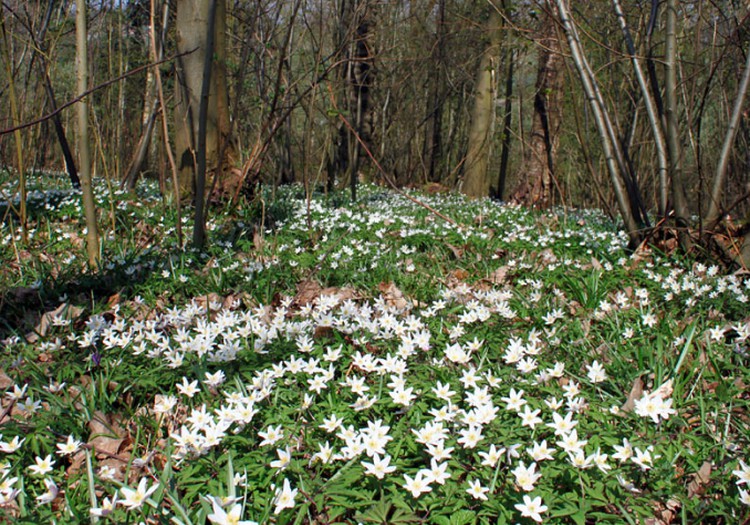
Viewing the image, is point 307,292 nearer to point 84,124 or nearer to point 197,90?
point 84,124

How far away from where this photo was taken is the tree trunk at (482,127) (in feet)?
35.6

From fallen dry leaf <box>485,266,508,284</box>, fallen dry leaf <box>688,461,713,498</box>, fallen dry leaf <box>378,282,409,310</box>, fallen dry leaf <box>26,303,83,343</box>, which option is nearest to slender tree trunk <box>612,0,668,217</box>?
fallen dry leaf <box>485,266,508,284</box>

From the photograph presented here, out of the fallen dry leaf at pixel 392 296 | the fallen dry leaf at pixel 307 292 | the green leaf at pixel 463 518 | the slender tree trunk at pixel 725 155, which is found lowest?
the green leaf at pixel 463 518

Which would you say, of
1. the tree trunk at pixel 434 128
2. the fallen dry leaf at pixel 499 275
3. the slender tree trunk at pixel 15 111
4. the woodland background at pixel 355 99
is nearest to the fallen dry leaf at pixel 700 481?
the fallen dry leaf at pixel 499 275

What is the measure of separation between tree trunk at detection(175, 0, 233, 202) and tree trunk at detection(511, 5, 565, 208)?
186 inches

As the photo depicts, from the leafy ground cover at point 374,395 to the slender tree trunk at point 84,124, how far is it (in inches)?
11.5

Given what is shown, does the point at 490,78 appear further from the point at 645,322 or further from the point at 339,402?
the point at 339,402

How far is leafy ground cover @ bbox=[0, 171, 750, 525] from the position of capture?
1435 mm

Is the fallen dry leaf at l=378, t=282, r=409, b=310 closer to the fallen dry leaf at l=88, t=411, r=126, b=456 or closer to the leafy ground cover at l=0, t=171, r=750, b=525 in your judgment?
the leafy ground cover at l=0, t=171, r=750, b=525

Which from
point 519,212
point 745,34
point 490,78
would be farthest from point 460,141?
point 745,34

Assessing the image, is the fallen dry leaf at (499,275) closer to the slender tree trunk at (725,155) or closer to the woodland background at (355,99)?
the woodland background at (355,99)

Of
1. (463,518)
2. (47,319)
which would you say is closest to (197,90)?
(47,319)

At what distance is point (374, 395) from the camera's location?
6.26 ft

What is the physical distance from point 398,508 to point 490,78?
11042 mm
